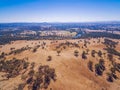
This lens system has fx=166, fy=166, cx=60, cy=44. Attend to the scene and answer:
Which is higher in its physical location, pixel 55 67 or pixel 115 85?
pixel 55 67

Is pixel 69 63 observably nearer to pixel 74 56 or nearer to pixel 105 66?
pixel 74 56

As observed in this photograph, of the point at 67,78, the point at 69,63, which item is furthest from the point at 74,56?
the point at 67,78

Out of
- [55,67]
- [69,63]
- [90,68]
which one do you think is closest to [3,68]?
[55,67]

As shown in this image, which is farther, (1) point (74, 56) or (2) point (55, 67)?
(1) point (74, 56)

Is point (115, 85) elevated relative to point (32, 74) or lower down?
lower down

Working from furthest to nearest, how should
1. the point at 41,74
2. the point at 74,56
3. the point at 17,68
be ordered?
the point at 74,56 < the point at 17,68 < the point at 41,74

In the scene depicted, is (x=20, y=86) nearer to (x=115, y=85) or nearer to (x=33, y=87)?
(x=33, y=87)

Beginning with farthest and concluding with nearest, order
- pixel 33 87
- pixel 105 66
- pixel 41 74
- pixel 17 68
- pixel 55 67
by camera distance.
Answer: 1. pixel 105 66
2. pixel 17 68
3. pixel 55 67
4. pixel 41 74
5. pixel 33 87

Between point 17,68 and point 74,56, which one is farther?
point 74,56

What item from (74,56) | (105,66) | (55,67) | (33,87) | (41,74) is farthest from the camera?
(74,56)
